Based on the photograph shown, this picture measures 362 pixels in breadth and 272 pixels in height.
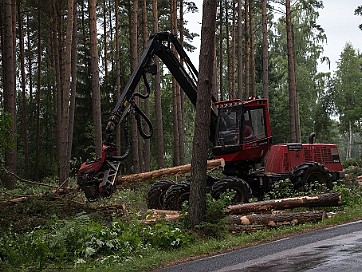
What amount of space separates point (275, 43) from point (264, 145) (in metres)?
53.6

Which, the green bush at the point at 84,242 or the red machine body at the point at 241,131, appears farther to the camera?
the red machine body at the point at 241,131

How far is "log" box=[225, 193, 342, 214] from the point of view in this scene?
1415 cm

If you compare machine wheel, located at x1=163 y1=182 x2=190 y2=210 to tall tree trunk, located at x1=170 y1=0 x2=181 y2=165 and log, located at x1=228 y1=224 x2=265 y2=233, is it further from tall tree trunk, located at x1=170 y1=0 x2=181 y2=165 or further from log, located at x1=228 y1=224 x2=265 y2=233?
tall tree trunk, located at x1=170 y1=0 x2=181 y2=165

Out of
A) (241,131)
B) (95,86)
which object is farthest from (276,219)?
(95,86)

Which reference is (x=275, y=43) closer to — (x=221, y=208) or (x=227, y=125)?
(x=227, y=125)

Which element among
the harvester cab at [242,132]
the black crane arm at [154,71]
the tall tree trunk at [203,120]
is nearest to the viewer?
the tall tree trunk at [203,120]

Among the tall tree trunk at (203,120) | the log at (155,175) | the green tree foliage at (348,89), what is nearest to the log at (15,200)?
the log at (155,175)

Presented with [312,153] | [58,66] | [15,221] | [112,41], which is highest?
[112,41]

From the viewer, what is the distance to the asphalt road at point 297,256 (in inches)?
326

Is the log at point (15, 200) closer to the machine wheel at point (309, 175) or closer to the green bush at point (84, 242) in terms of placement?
the green bush at point (84, 242)

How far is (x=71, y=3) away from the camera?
2425 centimetres

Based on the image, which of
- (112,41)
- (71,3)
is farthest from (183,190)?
(112,41)

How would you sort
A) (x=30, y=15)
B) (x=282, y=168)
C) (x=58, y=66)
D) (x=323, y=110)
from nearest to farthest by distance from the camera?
(x=282, y=168) → (x=58, y=66) → (x=30, y=15) → (x=323, y=110)

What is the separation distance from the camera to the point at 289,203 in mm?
14648
